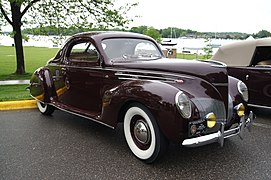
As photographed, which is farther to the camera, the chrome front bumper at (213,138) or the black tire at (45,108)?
the black tire at (45,108)

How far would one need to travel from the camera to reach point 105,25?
1054cm

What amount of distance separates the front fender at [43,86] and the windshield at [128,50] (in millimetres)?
1531

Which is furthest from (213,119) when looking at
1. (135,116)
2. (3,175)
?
(3,175)

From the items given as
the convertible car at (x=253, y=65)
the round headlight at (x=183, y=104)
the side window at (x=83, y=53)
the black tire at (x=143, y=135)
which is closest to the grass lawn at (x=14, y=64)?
the side window at (x=83, y=53)

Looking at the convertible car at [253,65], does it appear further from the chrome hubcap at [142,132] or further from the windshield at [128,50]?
the chrome hubcap at [142,132]

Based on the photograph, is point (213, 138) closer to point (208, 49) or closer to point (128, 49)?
point (128, 49)

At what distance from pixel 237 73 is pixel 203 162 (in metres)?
2.85

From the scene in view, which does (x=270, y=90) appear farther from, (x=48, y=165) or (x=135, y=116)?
(x=48, y=165)

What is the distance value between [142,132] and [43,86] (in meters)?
2.70

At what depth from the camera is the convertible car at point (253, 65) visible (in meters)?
→ 5.28

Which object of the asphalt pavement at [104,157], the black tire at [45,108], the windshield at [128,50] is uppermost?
the windshield at [128,50]

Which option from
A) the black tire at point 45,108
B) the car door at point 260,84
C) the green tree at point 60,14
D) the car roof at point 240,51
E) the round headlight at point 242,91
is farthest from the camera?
the green tree at point 60,14

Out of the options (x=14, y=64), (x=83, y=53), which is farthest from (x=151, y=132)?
(x=14, y=64)

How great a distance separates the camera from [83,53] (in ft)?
16.0
